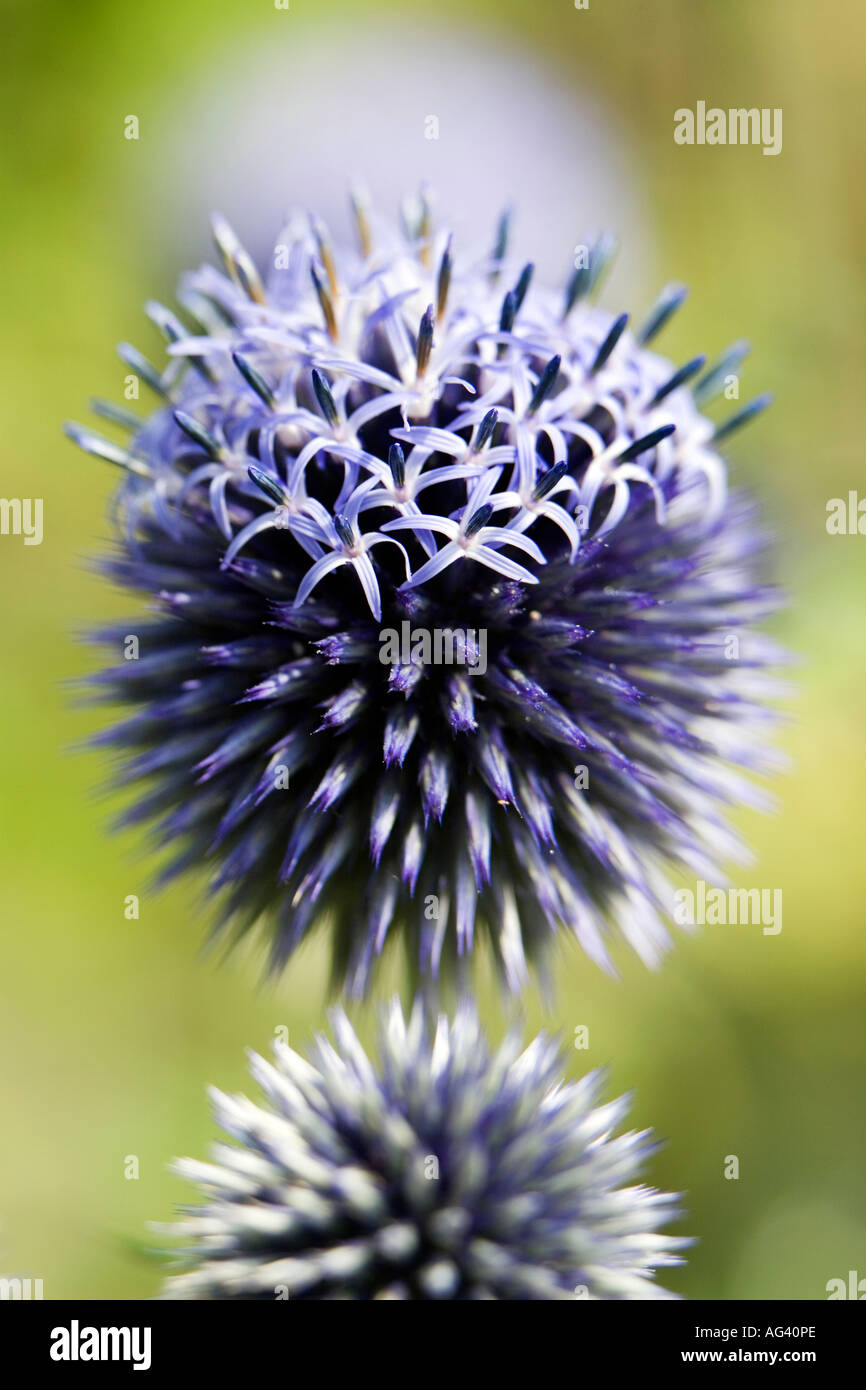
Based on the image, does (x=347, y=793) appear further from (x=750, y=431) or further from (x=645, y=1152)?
(x=750, y=431)

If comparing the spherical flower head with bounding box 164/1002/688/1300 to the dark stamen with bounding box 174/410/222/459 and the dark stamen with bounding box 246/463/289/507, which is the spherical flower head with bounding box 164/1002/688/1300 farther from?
the dark stamen with bounding box 174/410/222/459

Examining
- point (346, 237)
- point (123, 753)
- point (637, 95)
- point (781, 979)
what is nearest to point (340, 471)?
point (123, 753)

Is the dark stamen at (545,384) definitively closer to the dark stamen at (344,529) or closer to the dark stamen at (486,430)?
the dark stamen at (486,430)

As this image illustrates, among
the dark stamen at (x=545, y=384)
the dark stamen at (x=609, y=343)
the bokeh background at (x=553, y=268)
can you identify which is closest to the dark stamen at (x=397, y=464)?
the dark stamen at (x=545, y=384)

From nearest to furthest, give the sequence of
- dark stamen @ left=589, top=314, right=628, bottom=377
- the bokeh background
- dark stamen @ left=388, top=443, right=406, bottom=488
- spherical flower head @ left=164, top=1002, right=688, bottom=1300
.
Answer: spherical flower head @ left=164, top=1002, right=688, bottom=1300
dark stamen @ left=388, top=443, right=406, bottom=488
dark stamen @ left=589, top=314, right=628, bottom=377
the bokeh background

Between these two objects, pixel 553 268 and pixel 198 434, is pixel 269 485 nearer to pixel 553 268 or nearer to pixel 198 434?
pixel 198 434

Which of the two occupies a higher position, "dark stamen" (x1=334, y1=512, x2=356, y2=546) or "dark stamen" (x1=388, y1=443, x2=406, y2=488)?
"dark stamen" (x1=388, y1=443, x2=406, y2=488)

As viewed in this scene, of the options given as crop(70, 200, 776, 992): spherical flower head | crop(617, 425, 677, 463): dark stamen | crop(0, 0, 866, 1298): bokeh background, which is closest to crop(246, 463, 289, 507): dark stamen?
crop(70, 200, 776, 992): spherical flower head
